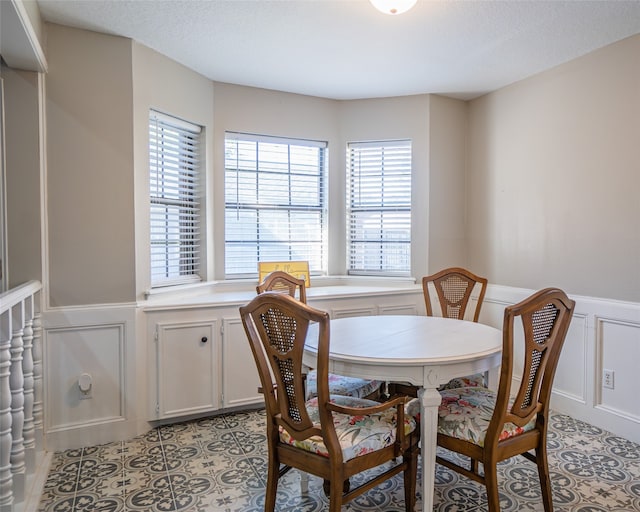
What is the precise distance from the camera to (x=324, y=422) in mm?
1691

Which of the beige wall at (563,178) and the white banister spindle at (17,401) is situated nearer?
the white banister spindle at (17,401)

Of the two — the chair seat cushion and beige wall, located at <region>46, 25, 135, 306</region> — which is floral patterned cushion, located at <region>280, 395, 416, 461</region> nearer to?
the chair seat cushion

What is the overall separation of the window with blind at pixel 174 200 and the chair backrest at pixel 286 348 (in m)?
1.65

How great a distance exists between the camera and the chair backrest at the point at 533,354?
1.75m

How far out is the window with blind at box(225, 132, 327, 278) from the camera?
383cm

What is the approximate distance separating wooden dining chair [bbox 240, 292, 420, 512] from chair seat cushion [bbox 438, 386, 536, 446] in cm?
16

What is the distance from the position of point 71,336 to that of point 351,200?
262 cm

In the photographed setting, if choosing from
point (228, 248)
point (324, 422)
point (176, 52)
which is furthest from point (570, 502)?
point (176, 52)

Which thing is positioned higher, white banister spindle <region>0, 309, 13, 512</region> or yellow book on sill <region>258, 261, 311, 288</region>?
yellow book on sill <region>258, 261, 311, 288</region>

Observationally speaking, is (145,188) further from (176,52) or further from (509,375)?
(509,375)

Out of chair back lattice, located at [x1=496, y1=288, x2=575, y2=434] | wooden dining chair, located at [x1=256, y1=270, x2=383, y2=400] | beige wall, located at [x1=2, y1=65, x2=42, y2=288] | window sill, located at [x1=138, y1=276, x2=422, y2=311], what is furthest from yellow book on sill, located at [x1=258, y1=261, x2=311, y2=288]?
chair back lattice, located at [x1=496, y1=288, x2=575, y2=434]

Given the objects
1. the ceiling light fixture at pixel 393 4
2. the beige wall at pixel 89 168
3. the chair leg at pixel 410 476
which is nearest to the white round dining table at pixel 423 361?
the chair leg at pixel 410 476

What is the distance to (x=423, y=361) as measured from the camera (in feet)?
6.08

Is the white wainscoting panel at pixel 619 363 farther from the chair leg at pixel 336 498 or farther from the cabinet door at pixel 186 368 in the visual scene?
the cabinet door at pixel 186 368
